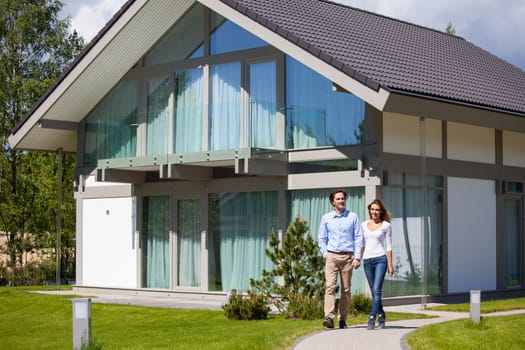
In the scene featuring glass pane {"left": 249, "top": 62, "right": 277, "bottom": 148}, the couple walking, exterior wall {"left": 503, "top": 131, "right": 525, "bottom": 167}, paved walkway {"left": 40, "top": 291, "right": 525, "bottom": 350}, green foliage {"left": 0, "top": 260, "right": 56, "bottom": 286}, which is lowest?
green foliage {"left": 0, "top": 260, "right": 56, "bottom": 286}

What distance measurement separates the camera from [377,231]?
14.1 metres

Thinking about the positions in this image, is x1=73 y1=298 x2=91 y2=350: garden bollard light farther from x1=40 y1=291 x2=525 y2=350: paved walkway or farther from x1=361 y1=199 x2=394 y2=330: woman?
x1=361 y1=199 x2=394 y2=330: woman

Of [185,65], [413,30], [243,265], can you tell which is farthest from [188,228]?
[413,30]

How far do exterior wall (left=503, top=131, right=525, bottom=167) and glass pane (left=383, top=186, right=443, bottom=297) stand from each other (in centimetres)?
292

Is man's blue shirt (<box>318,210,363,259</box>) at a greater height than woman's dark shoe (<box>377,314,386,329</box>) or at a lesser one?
greater

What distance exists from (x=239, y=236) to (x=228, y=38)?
4.66m

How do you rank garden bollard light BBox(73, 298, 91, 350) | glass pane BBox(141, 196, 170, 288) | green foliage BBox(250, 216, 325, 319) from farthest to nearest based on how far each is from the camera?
glass pane BBox(141, 196, 170, 288), green foliage BBox(250, 216, 325, 319), garden bollard light BBox(73, 298, 91, 350)

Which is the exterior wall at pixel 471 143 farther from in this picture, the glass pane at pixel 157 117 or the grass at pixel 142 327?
the glass pane at pixel 157 117

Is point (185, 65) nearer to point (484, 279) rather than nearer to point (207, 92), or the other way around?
point (207, 92)

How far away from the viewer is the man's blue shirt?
14.2m

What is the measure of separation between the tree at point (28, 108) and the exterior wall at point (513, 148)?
690 inches

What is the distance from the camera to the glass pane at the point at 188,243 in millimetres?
23734

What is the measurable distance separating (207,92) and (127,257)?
15.8 ft

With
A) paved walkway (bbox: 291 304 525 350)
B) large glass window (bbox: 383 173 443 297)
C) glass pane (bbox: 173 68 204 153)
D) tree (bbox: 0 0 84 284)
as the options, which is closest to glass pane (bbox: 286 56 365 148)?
large glass window (bbox: 383 173 443 297)
